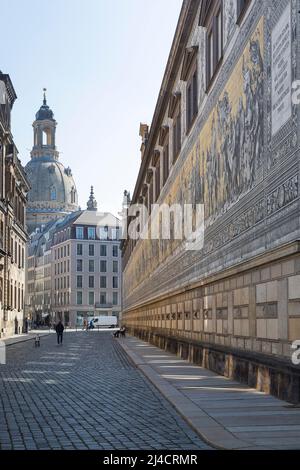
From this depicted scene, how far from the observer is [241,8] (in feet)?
53.4

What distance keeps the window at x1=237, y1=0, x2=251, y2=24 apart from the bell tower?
153 meters

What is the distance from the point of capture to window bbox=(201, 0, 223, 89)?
63.3 feet

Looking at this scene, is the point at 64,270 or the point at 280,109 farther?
the point at 64,270

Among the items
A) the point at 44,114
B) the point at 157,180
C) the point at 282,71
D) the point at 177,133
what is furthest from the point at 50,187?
the point at 282,71

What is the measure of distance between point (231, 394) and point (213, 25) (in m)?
11.3

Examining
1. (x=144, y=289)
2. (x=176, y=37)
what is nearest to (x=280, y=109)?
(x=176, y=37)

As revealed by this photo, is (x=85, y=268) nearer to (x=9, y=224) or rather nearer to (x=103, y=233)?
(x=103, y=233)

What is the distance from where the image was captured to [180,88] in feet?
92.5

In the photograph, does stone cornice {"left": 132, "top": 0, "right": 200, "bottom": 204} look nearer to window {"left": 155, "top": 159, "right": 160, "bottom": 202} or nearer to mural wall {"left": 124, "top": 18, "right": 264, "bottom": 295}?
window {"left": 155, "top": 159, "right": 160, "bottom": 202}

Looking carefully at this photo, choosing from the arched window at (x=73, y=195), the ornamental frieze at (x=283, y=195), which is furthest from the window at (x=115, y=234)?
the ornamental frieze at (x=283, y=195)

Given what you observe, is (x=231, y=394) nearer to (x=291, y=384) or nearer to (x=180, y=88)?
(x=291, y=384)

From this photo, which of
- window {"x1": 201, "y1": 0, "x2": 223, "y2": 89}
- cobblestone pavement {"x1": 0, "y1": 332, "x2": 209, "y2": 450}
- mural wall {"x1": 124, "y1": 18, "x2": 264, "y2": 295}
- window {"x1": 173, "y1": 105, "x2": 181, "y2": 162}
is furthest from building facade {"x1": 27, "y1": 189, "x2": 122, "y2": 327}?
cobblestone pavement {"x1": 0, "y1": 332, "x2": 209, "y2": 450}
